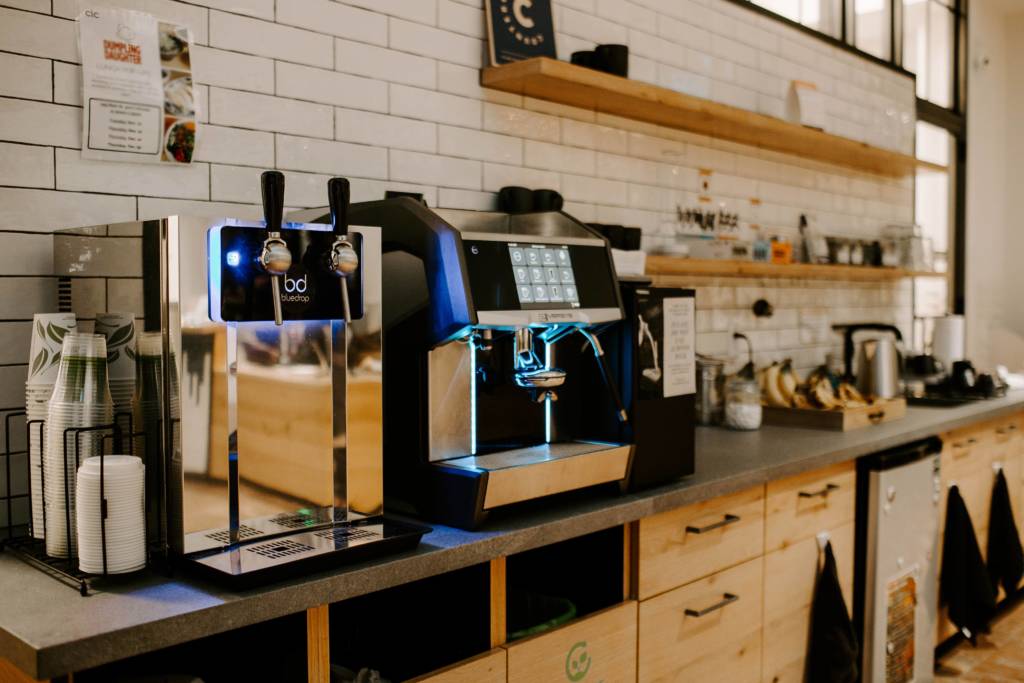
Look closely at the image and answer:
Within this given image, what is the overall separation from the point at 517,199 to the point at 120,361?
1.22 meters

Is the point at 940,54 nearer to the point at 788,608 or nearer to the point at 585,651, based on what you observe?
the point at 788,608

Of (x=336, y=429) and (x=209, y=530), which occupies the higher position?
(x=336, y=429)

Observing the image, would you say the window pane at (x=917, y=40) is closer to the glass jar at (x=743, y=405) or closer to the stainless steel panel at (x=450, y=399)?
the glass jar at (x=743, y=405)

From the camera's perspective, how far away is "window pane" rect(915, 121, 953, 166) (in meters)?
4.82

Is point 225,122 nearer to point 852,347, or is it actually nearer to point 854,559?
point 854,559

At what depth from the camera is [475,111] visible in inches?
97.4

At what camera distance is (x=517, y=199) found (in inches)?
96.1

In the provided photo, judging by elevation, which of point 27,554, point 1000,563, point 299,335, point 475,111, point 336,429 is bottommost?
point 1000,563

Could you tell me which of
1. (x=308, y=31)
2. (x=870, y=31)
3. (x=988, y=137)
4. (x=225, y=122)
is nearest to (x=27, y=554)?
(x=225, y=122)

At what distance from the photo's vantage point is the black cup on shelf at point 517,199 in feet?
8.01

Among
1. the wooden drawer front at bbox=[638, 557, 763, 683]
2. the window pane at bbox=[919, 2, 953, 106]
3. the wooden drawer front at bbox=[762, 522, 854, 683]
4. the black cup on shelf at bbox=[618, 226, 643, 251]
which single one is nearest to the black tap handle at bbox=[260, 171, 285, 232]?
the wooden drawer front at bbox=[638, 557, 763, 683]

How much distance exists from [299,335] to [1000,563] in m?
3.15

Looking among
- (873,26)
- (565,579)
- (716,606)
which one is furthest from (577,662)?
(873,26)

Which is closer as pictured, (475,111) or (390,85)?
(390,85)
